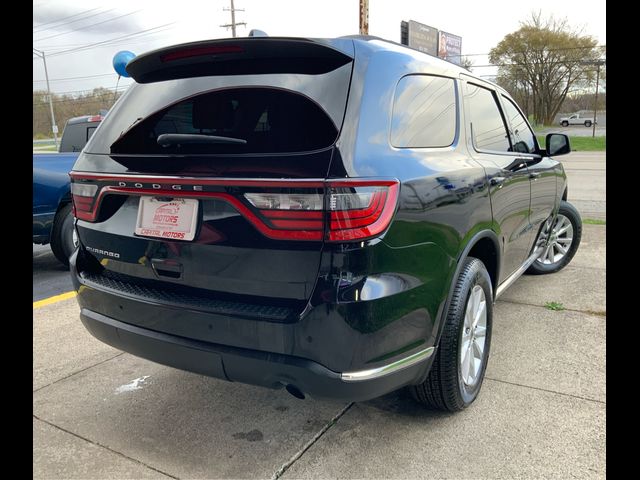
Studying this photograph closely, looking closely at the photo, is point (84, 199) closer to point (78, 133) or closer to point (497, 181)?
point (497, 181)

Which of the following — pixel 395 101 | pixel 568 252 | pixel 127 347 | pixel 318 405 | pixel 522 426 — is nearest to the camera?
pixel 395 101

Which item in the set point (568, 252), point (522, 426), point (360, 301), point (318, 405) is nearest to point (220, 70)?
point (360, 301)

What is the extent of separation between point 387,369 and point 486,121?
6.32ft

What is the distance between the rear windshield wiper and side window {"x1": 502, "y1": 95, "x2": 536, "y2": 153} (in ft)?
7.76

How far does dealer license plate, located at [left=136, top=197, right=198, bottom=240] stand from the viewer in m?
2.06

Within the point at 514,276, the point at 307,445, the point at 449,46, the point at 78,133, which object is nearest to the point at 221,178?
the point at 307,445

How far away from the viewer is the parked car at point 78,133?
23.5 feet

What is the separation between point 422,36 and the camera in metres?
40.1

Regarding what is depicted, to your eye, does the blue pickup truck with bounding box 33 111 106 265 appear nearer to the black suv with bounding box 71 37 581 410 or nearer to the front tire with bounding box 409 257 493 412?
the black suv with bounding box 71 37 581 410

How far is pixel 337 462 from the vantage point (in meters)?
Result: 2.33

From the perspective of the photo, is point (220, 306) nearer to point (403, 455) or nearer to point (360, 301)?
point (360, 301)

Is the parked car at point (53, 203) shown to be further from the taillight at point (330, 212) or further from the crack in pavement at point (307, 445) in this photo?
the taillight at point (330, 212)

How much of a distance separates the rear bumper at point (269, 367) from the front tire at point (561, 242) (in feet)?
11.5

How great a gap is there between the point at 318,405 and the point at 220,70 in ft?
5.91
